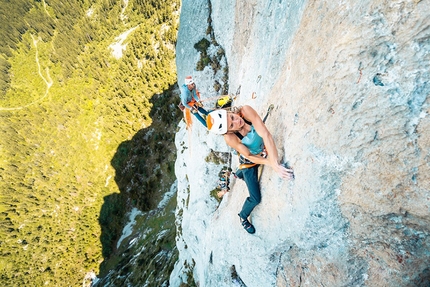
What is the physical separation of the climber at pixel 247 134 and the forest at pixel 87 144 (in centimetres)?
4399

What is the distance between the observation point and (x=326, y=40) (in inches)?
182

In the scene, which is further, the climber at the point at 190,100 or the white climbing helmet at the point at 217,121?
the climber at the point at 190,100

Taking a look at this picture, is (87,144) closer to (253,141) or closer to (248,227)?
(248,227)

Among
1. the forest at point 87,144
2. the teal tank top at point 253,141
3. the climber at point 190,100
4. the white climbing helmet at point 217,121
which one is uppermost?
the forest at point 87,144

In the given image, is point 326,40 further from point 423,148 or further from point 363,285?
point 363,285

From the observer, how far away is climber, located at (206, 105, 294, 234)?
572 centimetres

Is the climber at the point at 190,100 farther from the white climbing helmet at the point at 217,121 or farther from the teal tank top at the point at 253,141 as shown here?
the white climbing helmet at the point at 217,121

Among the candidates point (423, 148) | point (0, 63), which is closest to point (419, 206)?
point (423, 148)

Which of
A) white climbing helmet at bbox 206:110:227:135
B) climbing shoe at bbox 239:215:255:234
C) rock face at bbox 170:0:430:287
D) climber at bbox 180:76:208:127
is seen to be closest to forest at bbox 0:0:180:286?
climber at bbox 180:76:208:127

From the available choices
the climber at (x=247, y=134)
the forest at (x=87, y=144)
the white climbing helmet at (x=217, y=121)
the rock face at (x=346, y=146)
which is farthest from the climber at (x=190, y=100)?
the forest at (x=87, y=144)

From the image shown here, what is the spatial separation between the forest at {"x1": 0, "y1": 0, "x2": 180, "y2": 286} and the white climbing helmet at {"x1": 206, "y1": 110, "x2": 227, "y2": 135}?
44454mm

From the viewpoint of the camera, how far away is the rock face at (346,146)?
135 inches

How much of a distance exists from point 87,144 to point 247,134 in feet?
259

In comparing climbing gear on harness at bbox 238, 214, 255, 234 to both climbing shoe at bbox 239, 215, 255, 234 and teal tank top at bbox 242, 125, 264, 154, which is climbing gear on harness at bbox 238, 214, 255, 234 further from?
teal tank top at bbox 242, 125, 264, 154
